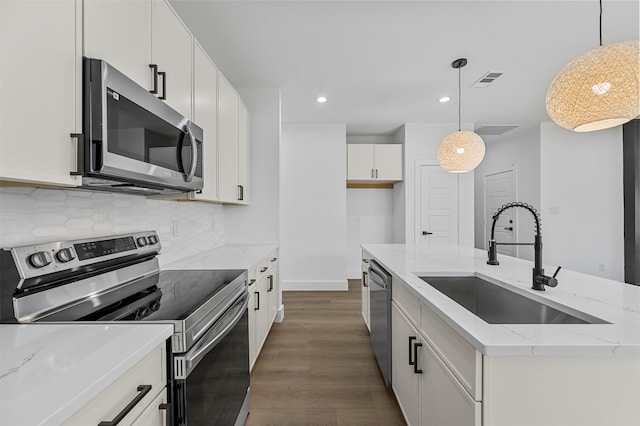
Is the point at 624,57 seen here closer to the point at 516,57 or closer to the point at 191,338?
the point at 516,57

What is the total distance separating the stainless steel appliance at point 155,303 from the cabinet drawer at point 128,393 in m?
0.06

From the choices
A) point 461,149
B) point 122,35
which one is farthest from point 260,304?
point 461,149

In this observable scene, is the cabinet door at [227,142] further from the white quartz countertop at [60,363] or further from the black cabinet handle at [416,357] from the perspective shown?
the black cabinet handle at [416,357]

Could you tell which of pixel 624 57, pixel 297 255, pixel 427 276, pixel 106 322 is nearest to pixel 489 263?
pixel 427 276

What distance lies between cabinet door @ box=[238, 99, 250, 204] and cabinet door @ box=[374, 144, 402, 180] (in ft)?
8.01

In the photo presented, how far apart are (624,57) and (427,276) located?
4.49 feet

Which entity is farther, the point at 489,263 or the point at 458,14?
the point at 458,14

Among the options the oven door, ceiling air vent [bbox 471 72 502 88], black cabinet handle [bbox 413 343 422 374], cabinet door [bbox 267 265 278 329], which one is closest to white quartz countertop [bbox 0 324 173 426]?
the oven door

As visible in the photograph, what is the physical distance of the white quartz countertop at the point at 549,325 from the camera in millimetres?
825

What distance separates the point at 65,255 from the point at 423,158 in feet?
15.4

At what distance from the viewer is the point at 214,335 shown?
1245 millimetres

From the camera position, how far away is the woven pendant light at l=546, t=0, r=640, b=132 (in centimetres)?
141

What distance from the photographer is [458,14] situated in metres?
2.25

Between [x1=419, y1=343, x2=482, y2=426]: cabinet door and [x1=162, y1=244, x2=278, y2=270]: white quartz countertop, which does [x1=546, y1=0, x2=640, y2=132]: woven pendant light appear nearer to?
[x1=419, y1=343, x2=482, y2=426]: cabinet door
